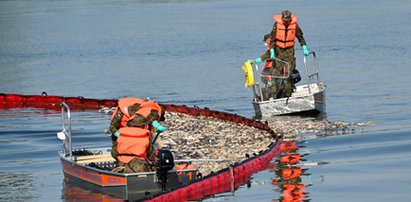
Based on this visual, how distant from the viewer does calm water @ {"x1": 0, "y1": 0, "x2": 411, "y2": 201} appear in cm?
2033

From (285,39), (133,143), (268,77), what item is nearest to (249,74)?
(268,77)

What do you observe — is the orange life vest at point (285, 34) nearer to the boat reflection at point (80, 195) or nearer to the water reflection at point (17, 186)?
the water reflection at point (17, 186)

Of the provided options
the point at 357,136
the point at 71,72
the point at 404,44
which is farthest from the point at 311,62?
the point at 357,136

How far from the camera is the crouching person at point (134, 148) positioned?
17531 mm

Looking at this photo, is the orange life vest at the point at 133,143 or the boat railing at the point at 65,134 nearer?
the orange life vest at the point at 133,143

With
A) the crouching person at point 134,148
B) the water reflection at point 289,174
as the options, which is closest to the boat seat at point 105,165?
the crouching person at point 134,148

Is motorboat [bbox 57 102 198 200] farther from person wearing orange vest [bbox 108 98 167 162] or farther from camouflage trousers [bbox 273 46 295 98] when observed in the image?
camouflage trousers [bbox 273 46 295 98]

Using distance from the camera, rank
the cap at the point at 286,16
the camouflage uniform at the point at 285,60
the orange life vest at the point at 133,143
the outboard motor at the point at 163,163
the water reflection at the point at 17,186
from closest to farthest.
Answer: the outboard motor at the point at 163,163
the orange life vest at the point at 133,143
the water reflection at the point at 17,186
the cap at the point at 286,16
the camouflage uniform at the point at 285,60

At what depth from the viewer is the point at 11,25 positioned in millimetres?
88375

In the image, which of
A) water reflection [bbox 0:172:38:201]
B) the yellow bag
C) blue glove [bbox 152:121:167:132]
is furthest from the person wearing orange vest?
the yellow bag

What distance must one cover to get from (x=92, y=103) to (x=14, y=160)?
891cm

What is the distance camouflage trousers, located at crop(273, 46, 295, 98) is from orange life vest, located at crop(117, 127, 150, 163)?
984 cm

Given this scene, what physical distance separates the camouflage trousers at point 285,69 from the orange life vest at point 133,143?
9.84m

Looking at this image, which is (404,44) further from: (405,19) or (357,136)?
(357,136)
